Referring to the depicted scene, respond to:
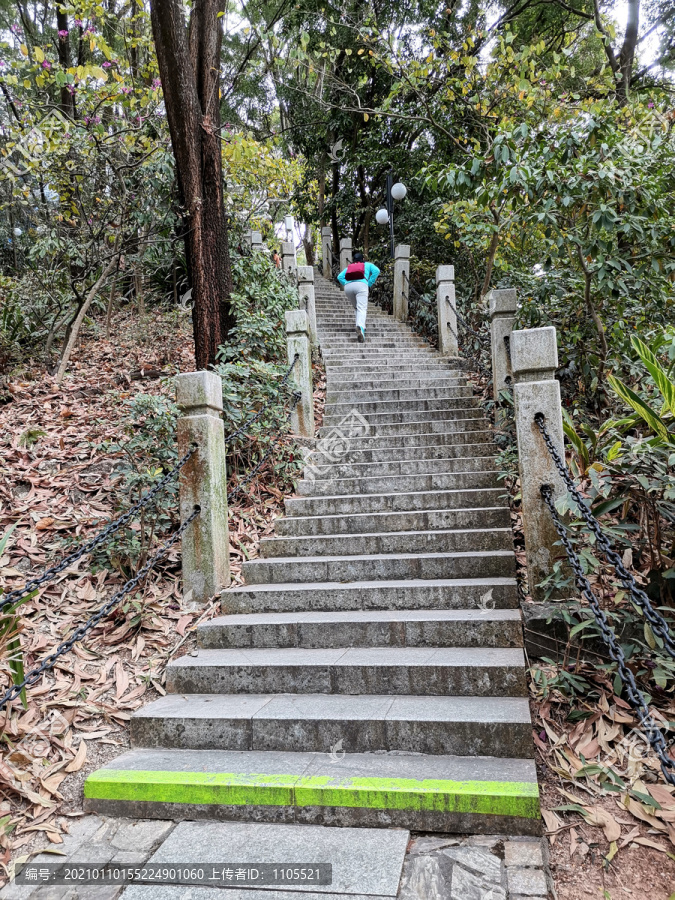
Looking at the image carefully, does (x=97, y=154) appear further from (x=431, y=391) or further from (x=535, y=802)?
(x=535, y=802)

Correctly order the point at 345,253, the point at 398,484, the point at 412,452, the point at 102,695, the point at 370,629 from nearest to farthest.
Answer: the point at 102,695 → the point at 370,629 → the point at 398,484 → the point at 412,452 → the point at 345,253

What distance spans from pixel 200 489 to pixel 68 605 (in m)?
1.19

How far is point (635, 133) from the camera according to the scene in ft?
16.4

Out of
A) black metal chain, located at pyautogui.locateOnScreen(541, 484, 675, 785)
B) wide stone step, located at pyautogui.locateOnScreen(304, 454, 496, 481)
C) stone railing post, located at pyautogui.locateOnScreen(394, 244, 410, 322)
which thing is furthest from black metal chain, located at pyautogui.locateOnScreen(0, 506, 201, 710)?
stone railing post, located at pyautogui.locateOnScreen(394, 244, 410, 322)

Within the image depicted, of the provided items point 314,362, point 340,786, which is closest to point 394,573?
point 340,786

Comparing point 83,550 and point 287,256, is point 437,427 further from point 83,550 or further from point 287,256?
point 287,256

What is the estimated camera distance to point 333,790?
2.38 metres

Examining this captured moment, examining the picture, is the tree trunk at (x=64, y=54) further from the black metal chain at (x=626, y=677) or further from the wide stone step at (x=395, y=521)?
the black metal chain at (x=626, y=677)

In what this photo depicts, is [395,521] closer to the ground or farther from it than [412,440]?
closer to the ground

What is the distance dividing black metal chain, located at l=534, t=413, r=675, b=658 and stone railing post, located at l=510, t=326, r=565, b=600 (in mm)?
56

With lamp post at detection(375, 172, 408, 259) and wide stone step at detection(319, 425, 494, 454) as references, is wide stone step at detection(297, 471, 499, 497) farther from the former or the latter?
lamp post at detection(375, 172, 408, 259)

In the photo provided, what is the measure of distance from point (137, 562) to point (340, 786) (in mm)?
2374

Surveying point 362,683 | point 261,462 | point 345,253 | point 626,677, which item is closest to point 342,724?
point 362,683

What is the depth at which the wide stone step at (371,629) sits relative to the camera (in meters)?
3.26
